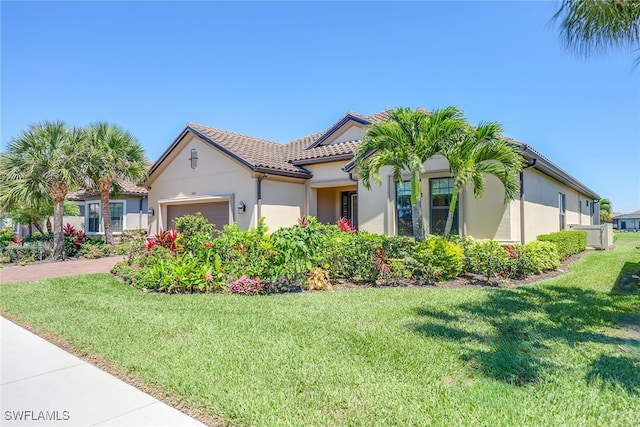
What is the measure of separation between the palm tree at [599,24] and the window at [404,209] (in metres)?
7.21

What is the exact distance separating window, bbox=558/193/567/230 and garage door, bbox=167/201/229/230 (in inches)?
654

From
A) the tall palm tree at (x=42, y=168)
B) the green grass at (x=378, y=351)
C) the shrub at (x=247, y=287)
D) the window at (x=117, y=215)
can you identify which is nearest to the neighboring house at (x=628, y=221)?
the green grass at (x=378, y=351)

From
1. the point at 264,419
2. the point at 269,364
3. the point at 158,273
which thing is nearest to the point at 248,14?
→ the point at 158,273

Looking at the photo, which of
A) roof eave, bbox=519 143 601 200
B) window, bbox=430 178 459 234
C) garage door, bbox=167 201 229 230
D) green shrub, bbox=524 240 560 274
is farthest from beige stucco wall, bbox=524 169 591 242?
garage door, bbox=167 201 229 230

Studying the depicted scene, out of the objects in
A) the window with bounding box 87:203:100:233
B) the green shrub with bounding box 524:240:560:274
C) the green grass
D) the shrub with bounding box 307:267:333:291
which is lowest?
the green grass

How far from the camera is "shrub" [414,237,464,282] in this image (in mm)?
9359

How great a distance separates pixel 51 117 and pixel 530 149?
20047mm

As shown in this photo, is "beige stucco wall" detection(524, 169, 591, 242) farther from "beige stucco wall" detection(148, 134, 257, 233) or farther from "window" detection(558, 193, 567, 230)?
"beige stucco wall" detection(148, 134, 257, 233)

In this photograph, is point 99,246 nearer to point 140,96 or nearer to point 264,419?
point 140,96

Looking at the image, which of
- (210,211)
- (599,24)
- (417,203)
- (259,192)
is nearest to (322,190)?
(259,192)

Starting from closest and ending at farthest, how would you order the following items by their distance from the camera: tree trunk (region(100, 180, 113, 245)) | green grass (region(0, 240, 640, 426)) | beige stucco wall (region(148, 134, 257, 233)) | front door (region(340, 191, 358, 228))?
1. green grass (region(0, 240, 640, 426))
2. beige stucco wall (region(148, 134, 257, 233))
3. front door (region(340, 191, 358, 228))
4. tree trunk (region(100, 180, 113, 245))

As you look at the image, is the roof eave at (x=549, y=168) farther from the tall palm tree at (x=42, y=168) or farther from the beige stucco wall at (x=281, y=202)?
the tall palm tree at (x=42, y=168)

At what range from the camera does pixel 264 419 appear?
319cm

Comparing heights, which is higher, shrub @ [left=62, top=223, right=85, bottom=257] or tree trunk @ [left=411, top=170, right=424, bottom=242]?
tree trunk @ [left=411, top=170, right=424, bottom=242]
